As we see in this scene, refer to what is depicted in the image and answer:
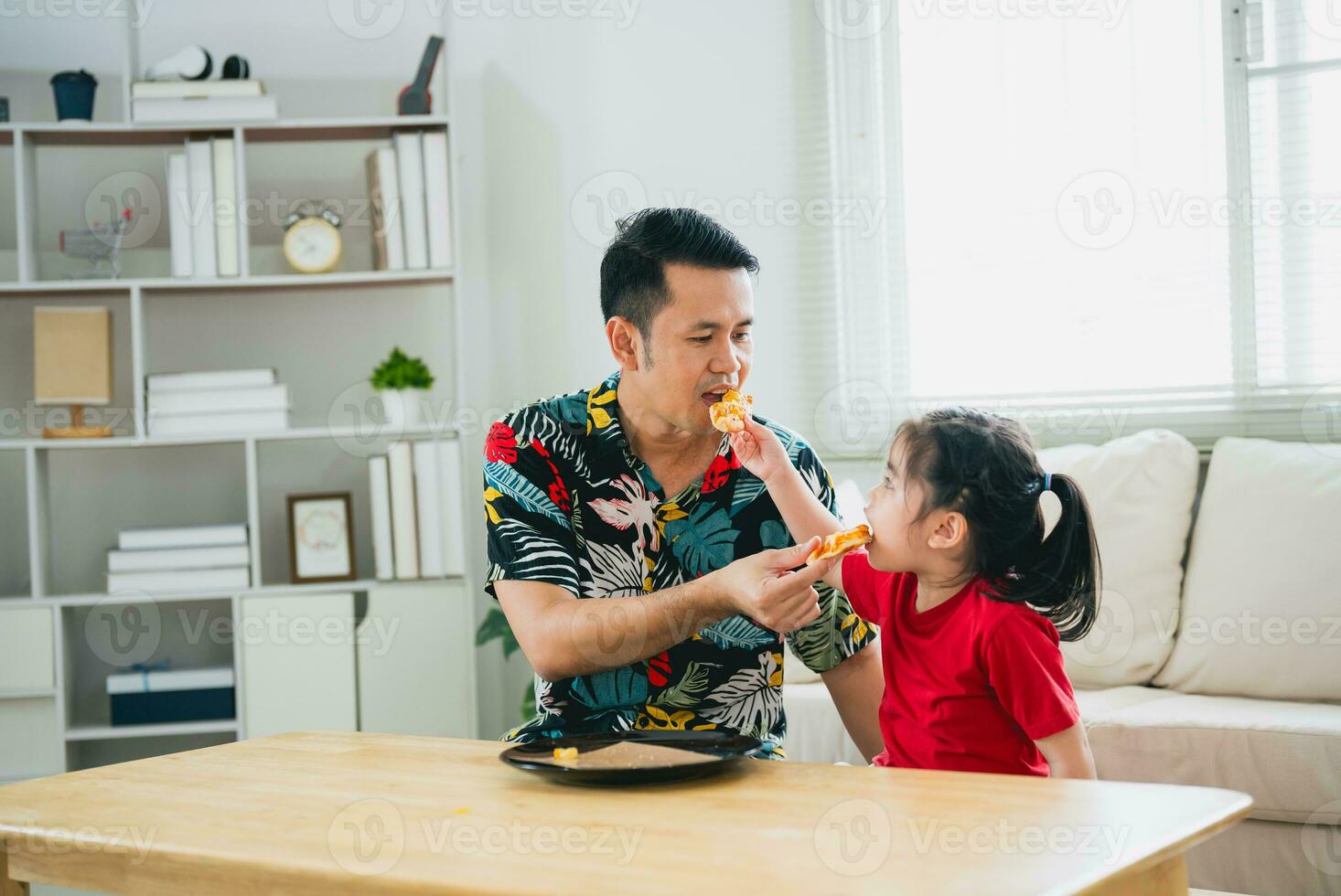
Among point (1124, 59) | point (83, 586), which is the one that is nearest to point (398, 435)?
point (83, 586)

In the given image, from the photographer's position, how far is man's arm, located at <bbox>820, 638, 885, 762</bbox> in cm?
171

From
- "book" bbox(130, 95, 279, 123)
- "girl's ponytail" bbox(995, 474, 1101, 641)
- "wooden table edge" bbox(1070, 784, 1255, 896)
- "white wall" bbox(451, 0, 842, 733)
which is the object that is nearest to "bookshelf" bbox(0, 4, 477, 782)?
"book" bbox(130, 95, 279, 123)

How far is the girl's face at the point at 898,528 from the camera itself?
151 centimetres

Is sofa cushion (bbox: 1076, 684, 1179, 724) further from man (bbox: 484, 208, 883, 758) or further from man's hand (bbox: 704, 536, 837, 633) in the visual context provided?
man's hand (bbox: 704, 536, 837, 633)

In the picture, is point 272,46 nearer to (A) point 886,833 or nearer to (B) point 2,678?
(B) point 2,678

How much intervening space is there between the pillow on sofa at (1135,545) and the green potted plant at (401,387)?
67.9 inches

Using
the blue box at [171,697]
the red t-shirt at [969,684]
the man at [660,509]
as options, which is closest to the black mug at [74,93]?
the blue box at [171,697]

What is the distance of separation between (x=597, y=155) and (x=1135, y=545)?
76.9 inches

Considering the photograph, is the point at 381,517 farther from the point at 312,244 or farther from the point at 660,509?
the point at 660,509

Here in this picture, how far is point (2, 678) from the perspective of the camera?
3.18m

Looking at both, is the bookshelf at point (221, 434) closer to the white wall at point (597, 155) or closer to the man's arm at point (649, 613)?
the white wall at point (597, 155)

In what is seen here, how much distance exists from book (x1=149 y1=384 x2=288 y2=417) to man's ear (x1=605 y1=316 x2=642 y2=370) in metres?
1.82

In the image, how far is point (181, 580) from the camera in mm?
3244

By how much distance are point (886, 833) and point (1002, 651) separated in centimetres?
47
